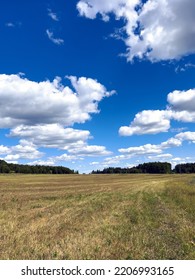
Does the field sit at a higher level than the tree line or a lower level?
lower

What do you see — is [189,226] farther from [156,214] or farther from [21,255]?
[21,255]

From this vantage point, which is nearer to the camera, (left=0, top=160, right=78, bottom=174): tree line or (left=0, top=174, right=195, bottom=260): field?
(left=0, top=174, right=195, bottom=260): field

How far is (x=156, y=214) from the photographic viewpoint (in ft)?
59.1

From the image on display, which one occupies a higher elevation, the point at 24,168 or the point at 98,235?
the point at 24,168

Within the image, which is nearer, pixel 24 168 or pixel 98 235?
pixel 98 235

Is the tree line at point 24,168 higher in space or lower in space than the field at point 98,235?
higher

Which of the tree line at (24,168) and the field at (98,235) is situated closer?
the field at (98,235)

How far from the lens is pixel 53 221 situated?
52.0ft
